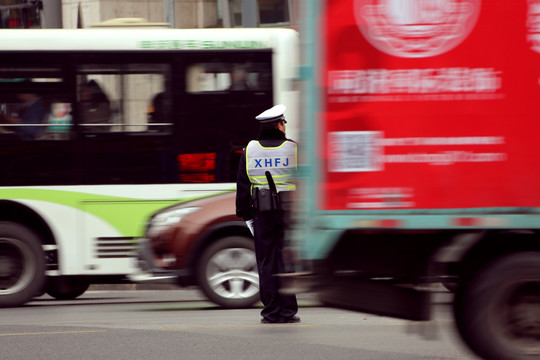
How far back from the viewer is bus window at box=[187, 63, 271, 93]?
37.1ft

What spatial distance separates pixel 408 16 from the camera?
5746mm

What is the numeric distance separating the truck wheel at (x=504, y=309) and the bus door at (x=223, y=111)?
5514 mm

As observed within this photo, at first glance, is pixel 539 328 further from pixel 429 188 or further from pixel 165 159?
pixel 165 159

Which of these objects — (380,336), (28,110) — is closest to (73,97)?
(28,110)

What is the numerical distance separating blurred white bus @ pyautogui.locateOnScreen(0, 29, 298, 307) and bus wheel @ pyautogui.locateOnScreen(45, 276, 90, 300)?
1.04 metres

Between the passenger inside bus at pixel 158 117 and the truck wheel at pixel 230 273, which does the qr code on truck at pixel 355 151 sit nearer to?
the truck wheel at pixel 230 273

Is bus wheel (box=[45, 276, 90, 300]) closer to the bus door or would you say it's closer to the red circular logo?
the bus door

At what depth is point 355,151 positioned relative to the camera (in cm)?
577

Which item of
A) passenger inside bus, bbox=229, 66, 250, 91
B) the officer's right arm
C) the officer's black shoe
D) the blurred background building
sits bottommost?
the officer's black shoe

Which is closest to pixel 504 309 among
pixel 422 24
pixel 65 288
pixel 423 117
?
pixel 423 117

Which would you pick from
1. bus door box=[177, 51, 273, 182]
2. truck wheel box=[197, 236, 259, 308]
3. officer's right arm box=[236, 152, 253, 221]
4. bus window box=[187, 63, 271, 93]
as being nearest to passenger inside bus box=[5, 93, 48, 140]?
bus door box=[177, 51, 273, 182]

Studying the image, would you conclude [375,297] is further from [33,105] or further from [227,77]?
[33,105]

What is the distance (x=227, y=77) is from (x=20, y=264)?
2737mm

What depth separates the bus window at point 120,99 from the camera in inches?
441
